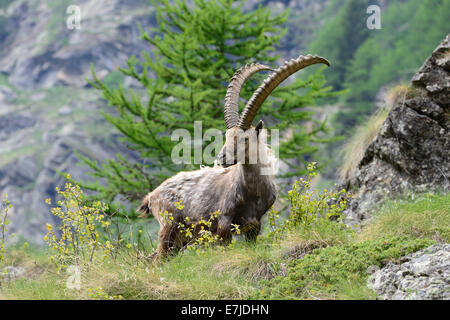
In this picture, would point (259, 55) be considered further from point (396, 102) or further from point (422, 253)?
point (422, 253)

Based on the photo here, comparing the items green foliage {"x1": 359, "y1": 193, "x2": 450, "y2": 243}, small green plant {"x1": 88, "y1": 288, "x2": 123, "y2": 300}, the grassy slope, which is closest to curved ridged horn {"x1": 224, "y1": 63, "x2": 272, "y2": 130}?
the grassy slope

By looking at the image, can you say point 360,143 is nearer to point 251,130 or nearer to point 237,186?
point 251,130

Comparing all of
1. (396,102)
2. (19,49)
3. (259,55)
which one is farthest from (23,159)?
(396,102)

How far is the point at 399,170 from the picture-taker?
280 inches

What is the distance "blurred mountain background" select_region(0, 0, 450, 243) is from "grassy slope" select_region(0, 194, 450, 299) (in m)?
44.2

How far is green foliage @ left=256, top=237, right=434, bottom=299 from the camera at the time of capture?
4.58 m

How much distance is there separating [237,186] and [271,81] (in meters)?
1.41

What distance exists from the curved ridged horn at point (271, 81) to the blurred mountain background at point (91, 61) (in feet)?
143

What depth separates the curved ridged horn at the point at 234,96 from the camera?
22.0 ft

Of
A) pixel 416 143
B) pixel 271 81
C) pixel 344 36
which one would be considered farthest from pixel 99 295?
pixel 344 36

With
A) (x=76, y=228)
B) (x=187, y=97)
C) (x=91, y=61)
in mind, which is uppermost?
(x=91, y=61)

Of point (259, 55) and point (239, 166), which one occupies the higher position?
point (259, 55)

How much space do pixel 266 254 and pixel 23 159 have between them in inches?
3721

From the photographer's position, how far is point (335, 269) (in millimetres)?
4742
